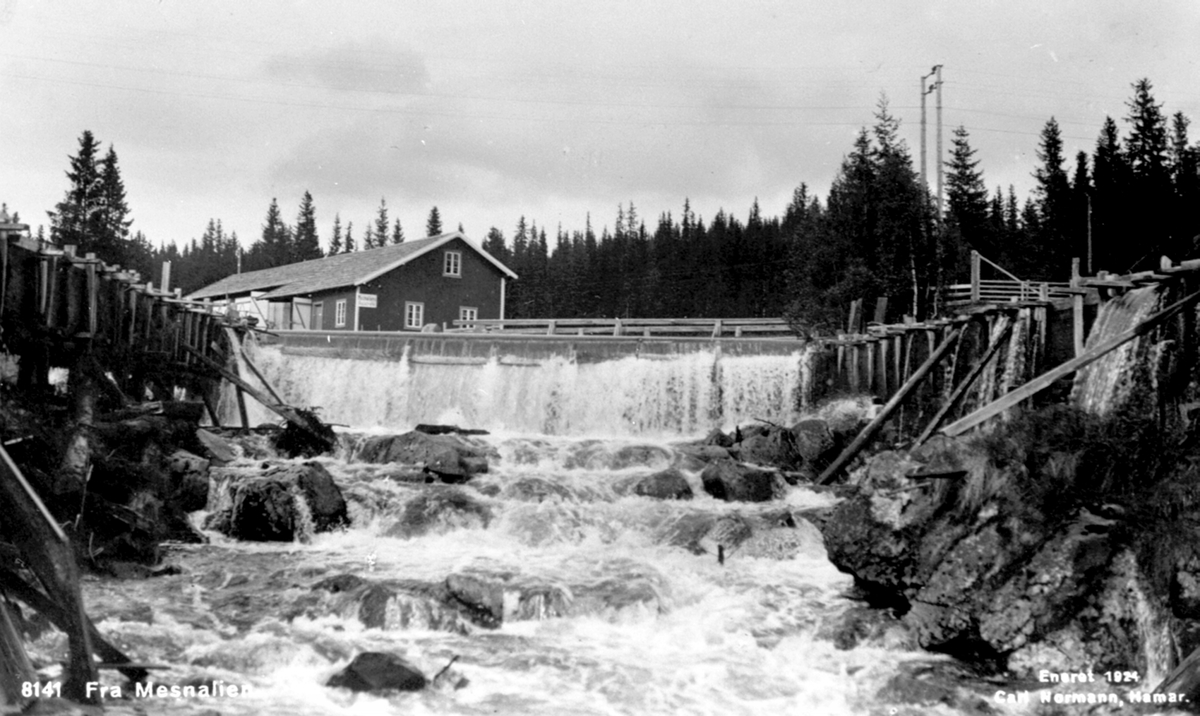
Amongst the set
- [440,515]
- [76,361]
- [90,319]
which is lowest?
[440,515]

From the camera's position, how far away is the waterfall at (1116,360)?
9992 mm

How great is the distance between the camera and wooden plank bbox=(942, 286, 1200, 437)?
9016 mm

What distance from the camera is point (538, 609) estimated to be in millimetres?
9672

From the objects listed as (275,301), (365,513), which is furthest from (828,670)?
(275,301)

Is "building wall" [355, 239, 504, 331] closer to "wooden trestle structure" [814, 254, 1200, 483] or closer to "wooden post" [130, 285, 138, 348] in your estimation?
"wooden post" [130, 285, 138, 348]

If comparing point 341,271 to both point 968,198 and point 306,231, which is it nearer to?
point 968,198

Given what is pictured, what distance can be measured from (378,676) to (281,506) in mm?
6121

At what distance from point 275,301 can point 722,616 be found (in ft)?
106

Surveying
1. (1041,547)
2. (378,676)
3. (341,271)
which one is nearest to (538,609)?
(378,676)

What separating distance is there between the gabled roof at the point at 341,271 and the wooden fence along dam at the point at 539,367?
6.67 m

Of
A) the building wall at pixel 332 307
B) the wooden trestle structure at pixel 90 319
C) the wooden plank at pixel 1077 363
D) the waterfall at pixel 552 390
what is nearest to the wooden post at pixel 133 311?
the wooden trestle structure at pixel 90 319

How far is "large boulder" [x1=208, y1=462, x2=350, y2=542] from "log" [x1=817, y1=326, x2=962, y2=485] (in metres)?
8.57

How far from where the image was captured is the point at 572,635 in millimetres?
9141

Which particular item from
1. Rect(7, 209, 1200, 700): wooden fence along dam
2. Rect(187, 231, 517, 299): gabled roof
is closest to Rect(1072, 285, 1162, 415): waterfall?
Rect(7, 209, 1200, 700): wooden fence along dam
